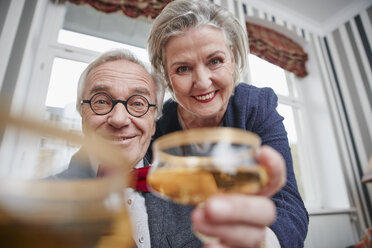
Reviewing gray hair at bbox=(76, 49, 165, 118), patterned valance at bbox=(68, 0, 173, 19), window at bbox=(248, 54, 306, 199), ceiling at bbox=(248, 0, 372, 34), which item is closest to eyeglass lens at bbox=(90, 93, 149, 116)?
gray hair at bbox=(76, 49, 165, 118)

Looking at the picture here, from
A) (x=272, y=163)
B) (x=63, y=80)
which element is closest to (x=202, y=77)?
(x=272, y=163)

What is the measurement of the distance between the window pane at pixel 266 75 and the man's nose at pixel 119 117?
222 cm

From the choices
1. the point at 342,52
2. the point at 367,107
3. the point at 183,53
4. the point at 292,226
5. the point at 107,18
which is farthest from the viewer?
the point at 342,52

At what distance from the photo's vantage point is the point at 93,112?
1.00 m

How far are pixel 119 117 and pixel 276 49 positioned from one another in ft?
9.09

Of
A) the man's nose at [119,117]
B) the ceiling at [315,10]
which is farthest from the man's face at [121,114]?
the ceiling at [315,10]

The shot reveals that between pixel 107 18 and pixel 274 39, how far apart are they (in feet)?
7.11

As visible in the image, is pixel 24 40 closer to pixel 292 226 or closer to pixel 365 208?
pixel 292 226

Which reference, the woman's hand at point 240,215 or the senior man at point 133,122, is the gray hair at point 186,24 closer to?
the senior man at point 133,122

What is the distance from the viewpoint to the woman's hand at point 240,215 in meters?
0.26

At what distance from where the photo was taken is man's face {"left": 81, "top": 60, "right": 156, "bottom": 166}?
37.8 inches

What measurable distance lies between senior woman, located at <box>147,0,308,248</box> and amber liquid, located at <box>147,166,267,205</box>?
1.37 feet

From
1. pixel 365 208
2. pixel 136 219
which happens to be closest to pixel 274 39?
pixel 365 208

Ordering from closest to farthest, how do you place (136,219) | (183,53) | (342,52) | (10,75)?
(136,219), (183,53), (10,75), (342,52)
